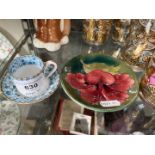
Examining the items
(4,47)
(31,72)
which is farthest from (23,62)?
(4,47)

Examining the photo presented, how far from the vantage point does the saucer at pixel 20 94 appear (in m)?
0.44

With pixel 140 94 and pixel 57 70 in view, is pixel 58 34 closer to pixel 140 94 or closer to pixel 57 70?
pixel 57 70

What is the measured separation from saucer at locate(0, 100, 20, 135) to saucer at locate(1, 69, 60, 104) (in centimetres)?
2

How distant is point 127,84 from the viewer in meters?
0.44

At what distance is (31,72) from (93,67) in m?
0.13

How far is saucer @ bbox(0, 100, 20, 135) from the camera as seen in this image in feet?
1.45

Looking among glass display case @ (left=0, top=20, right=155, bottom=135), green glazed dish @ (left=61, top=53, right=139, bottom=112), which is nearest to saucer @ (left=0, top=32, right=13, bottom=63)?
glass display case @ (left=0, top=20, right=155, bottom=135)

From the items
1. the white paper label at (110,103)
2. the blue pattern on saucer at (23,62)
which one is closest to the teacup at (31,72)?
the blue pattern on saucer at (23,62)

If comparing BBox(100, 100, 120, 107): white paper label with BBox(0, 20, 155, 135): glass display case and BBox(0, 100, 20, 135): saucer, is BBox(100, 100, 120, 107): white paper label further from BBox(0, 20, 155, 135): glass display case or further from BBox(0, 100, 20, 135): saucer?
BBox(0, 100, 20, 135): saucer
